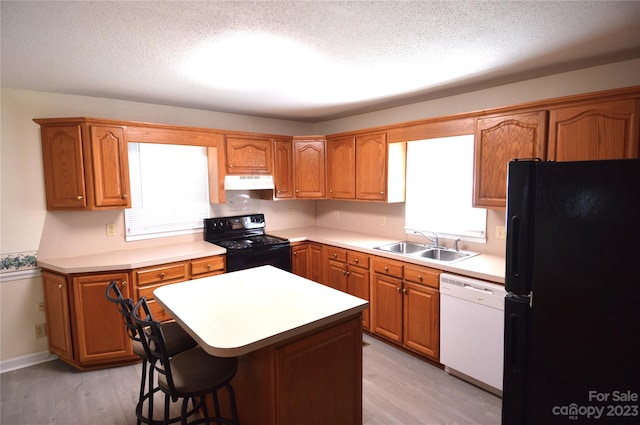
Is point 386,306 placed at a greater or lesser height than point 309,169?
lesser

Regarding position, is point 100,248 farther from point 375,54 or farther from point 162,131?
point 375,54

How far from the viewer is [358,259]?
3467 mm

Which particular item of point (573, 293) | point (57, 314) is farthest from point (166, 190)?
point (573, 293)

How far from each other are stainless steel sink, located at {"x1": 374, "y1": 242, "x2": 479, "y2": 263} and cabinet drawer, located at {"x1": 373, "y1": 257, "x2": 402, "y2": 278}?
0.12m

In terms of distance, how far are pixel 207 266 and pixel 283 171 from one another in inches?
60.1

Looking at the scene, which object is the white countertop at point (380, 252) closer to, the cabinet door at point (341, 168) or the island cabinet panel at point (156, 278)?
the cabinet door at point (341, 168)

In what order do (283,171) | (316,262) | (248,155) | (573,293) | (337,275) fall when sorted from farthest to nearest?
(283,171)
(316,262)
(248,155)
(337,275)
(573,293)

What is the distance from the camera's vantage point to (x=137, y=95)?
3.16m

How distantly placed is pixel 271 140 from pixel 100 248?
214 centimetres

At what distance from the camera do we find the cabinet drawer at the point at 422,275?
2766 mm

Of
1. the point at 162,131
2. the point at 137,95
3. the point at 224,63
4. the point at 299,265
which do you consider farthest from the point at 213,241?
the point at 224,63

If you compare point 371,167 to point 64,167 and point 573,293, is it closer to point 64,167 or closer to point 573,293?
point 573,293

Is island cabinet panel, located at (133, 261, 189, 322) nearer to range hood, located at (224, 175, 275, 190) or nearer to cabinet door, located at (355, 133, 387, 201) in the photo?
range hood, located at (224, 175, 275, 190)

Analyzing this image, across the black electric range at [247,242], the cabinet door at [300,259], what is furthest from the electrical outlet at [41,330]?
the cabinet door at [300,259]
